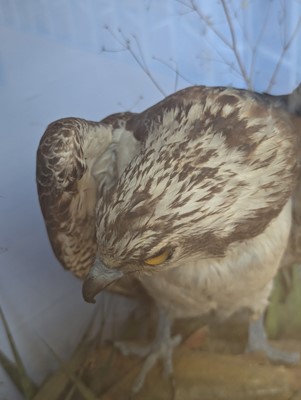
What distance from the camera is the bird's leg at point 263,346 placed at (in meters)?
1.33

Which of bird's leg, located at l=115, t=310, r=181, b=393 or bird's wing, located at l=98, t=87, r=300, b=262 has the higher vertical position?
bird's wing, located at l=98, t=87, r=300, b=262

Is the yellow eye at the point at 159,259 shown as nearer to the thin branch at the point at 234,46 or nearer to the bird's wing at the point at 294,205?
the bird's wing at the point at 294,205

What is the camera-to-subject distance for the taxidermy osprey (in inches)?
31.6

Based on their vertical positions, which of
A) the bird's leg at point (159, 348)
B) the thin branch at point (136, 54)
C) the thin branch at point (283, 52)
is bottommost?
the bird's leg at point (159, 348)

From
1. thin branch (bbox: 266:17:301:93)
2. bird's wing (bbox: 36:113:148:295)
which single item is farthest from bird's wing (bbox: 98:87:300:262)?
thin branch (bbox: 266:17:301:93)

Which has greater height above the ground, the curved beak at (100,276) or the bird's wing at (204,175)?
the bird's wing at (204,175)

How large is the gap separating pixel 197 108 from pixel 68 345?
2.30 ft

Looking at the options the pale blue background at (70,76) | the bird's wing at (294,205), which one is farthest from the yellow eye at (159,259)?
the pale blue background at (70,76)

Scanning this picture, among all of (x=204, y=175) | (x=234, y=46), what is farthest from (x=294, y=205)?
(x=234, y=46)

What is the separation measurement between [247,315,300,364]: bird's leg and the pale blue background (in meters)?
0.32

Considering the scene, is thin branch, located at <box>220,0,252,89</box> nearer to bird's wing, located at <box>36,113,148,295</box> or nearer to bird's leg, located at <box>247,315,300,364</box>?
bird's wing, located at <box>36,113,148,295</box>

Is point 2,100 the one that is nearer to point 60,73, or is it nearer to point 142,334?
point 60,73

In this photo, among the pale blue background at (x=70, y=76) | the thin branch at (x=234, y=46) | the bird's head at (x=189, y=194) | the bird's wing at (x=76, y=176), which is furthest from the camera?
the thin branch at (x=234, y=46)

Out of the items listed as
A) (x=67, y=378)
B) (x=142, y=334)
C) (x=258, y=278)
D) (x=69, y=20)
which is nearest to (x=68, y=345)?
(x=67, y=378)
